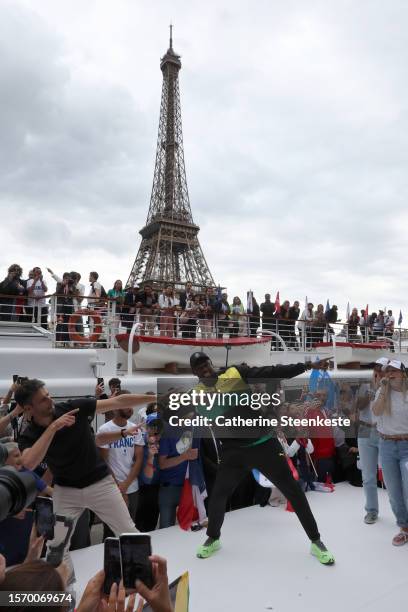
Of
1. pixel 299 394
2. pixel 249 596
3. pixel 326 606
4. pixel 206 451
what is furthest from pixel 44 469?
pixel 299 394

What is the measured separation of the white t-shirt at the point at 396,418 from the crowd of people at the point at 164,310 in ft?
15.8

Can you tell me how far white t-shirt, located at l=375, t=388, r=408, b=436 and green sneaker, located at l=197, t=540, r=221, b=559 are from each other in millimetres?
1774

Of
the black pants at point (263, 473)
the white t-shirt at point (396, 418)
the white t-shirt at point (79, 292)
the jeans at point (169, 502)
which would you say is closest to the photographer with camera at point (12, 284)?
the white t-shirt at point (79, 292)

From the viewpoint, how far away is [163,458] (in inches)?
173

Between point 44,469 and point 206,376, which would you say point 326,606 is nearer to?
point 206,376

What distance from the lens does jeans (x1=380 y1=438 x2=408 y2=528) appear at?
3.94m

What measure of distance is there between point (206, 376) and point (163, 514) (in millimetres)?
1688

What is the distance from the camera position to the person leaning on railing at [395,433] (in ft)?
12.9

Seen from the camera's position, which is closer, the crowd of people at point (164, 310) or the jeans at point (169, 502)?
the jeans at point (169, 502)

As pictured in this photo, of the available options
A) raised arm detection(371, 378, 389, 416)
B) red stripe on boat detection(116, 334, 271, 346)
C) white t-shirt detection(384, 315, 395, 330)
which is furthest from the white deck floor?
white t-shirt detection(384, 315, 395, 330)

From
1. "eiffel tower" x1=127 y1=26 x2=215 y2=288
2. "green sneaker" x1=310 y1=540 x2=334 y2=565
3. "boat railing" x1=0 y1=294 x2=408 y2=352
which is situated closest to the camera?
"green sneaker" x1=310 y1=540 x2=334 y2=565

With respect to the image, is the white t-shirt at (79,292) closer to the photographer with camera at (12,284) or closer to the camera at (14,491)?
the photographer with camera at (12,284)

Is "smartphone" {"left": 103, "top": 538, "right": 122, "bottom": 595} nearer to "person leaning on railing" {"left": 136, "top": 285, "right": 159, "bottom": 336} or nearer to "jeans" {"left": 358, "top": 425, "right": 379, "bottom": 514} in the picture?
"jeans" {"left": 358, "top": 425, "right": 379, "bottom": 514}

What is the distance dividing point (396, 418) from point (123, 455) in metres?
2.58
